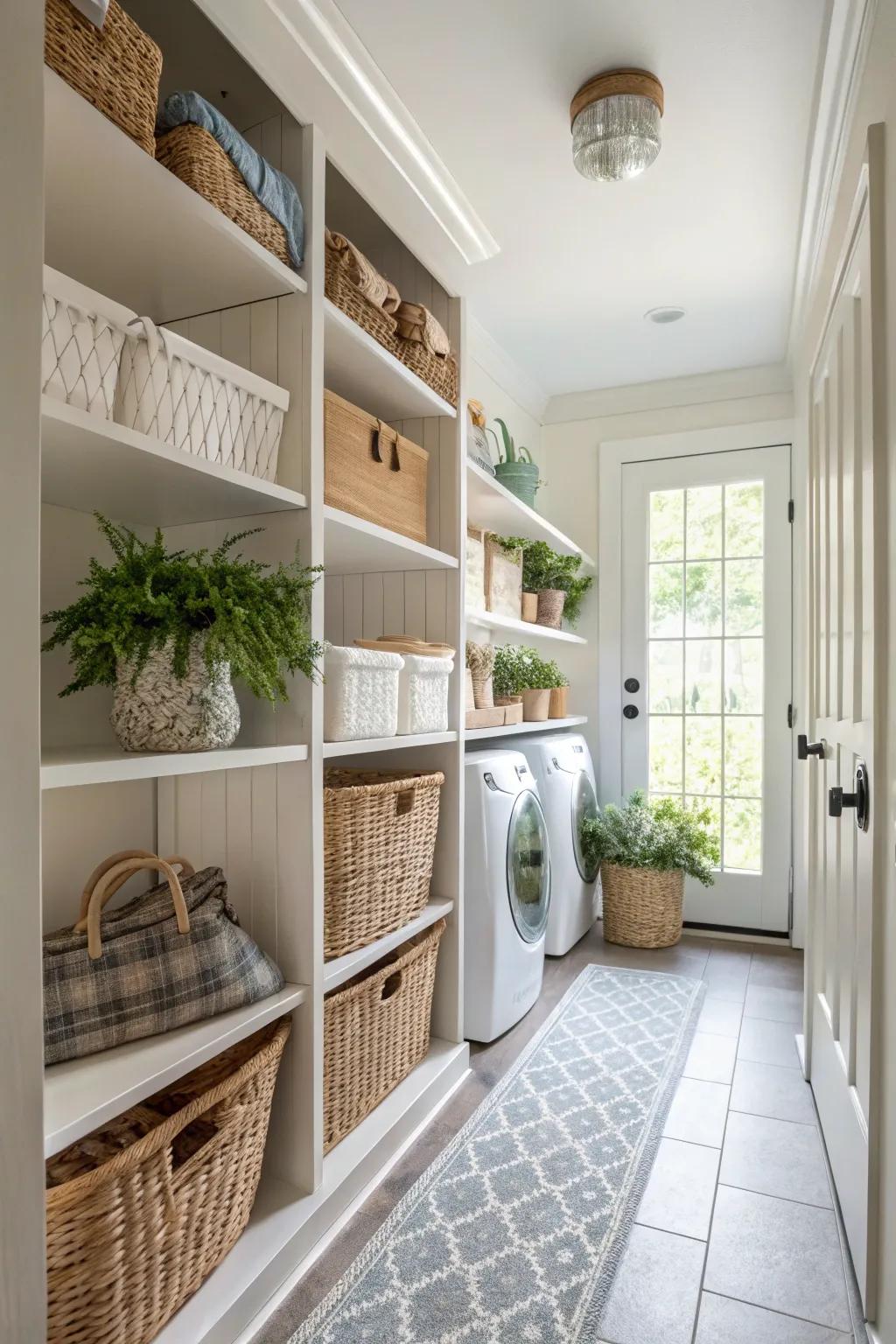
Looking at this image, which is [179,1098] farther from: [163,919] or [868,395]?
[868,395]

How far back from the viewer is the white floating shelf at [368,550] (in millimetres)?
1721

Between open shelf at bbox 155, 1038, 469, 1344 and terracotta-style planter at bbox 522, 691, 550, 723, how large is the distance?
144cm

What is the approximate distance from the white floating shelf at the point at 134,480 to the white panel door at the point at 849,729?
1.04 meters

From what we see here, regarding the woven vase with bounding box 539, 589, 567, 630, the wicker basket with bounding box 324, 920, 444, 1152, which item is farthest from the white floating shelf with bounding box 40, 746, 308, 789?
the woven vase with bounding box 539, 589, 567, 630

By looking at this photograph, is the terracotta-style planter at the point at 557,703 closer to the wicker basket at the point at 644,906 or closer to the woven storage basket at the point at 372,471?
the wicker basket at the point at 644,906

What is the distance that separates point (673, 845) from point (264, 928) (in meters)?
2.18

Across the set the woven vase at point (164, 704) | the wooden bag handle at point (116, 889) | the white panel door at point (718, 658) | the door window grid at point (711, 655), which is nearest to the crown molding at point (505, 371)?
the white panel door at point (718, 658)

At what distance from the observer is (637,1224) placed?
64.2 inches

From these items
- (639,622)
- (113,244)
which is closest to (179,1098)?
(113,244)

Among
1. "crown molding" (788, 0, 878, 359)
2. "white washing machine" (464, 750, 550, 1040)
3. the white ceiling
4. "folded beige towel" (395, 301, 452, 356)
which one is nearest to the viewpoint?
"crown molding" (788, 0, 878, 359)

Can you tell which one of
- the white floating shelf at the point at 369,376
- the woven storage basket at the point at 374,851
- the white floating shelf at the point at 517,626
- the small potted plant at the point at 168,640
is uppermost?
the white floating shelf at the point at 369,376

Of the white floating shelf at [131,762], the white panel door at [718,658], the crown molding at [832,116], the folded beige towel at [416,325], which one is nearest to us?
the white floating shelf at [131,762]

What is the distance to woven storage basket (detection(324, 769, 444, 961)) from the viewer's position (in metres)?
1.69

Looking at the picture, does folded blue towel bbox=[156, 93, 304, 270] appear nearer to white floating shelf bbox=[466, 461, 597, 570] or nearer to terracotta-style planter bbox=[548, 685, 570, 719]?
white floating shelf bbox=[466, 461, 597, 570]
